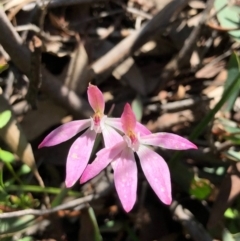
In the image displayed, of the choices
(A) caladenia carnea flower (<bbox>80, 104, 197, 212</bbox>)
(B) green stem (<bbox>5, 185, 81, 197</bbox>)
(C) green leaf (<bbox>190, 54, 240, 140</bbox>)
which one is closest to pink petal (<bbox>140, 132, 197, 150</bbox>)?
(A) caladenia carnea flower (<bbox>80, 104, 197, 212</bbox>)

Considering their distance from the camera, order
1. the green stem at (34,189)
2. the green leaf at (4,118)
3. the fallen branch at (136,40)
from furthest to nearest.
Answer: the fallen branch at (136,40)
the green stem at (34,189)
the green leaf at (4,118)

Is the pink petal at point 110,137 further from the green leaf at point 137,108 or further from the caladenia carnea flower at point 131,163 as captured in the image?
the green leaf at point 137,108

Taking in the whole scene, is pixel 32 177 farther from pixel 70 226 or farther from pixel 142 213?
pixel 142 213

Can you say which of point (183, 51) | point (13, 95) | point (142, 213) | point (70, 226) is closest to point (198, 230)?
point (142, 213)

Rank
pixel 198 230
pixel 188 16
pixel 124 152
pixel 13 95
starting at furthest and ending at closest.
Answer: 1. pixel 188 16
2. pixel 13 95
3. pixel 198 230
4. pixel 124 152

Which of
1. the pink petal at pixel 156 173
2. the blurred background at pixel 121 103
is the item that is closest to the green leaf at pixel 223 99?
the blurred background at pixel 121 103

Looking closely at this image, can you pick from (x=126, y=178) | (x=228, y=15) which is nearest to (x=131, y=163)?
(x=126, y=178)
